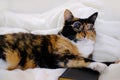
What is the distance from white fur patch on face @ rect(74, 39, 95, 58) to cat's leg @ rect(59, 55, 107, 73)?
11 centimetres

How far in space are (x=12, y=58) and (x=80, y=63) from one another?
418 mm

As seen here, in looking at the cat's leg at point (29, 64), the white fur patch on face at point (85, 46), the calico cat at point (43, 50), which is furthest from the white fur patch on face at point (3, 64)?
the white fur patch on face at point (85, 46)

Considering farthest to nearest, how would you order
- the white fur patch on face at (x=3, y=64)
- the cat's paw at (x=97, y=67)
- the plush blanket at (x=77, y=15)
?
1. the plush blanket at (x=77, y=15)
2. the white fur patch on face at (x=3, y=64)
3. the cat's paw at (x=97, y=67)

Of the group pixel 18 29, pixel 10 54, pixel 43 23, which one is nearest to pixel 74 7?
pixel 43 23

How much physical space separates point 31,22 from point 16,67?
0.47 metres

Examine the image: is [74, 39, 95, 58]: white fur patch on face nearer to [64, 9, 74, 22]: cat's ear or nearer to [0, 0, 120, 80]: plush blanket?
[0, 0, 120, 80]: plush blanket

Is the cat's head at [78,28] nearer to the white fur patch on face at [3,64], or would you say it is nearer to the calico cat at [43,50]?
the calico cat at [43,50]

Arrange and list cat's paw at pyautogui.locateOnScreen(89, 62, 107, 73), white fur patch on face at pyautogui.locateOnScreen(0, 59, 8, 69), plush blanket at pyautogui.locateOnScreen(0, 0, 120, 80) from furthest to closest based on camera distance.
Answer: plush blanket at pyautogui.locateOnScreen(0, 0, 120, 80) → white fur patch on face at pyautogui.locateOnScreen(0, 59, 8, 69) → cat's paw at pyautogui.locateOnScreen(89, 62, 107, 73)

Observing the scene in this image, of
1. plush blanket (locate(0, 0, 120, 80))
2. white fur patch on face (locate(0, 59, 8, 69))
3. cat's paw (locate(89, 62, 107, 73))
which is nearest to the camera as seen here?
cat's paw (locate(89, 62, 107, 73))

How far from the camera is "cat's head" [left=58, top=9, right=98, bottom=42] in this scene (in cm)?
148

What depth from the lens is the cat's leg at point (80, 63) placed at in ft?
4.21

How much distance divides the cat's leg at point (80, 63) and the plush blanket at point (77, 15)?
5 centimetres

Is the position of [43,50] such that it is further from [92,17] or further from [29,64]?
[92,17]

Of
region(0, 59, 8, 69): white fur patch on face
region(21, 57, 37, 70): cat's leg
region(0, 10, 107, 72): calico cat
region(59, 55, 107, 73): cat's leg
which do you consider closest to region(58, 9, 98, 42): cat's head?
region(0, 10, 107, 72): calico cat
